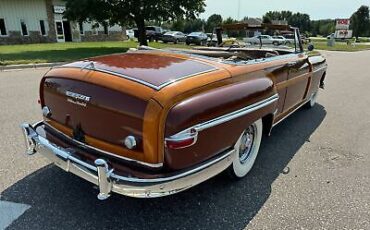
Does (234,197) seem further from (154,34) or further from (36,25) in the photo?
(154,34)

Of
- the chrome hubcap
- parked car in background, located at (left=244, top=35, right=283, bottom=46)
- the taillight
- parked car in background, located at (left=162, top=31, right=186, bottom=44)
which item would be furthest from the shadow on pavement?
parked car in background, located at (left=162, top=31, right=186, bottom=44)

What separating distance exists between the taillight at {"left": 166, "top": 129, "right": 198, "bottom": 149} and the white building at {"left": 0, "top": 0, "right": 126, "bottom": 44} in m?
26.0

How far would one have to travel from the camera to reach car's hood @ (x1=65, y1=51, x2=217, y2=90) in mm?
2412

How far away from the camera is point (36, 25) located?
2917 centimetres

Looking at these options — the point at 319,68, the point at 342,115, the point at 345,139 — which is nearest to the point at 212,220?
the point at 345,139

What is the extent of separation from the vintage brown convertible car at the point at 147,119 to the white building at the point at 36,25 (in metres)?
25.1

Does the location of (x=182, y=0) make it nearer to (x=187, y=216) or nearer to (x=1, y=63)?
(x=1, y=63)

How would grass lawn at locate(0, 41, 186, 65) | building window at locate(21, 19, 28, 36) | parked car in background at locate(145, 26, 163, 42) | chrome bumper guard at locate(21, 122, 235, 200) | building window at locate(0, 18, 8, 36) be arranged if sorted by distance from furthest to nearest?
1. parked car in background at locate(145, 26, 163, 42)
2. building window at locate(21, 19, 28, 36)
3. building window at locate(0, 18, 8, 36)
4. grass lawn at locate(0, 41, 186, 65)
5. chrome bumper guard at locate(21, 122, 235, 200)

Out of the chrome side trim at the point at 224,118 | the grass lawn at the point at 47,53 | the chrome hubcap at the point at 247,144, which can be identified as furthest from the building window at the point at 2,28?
the chrome side trim at the point at 224,118

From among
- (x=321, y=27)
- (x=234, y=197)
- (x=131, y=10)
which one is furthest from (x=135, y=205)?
(x=321, y=27)

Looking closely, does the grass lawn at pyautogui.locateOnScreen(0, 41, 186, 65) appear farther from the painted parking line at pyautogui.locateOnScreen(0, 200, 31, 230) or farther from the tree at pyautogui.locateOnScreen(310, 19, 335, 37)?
the tree at pyautogui.locateOnScreen(310, 19, 335, 37)

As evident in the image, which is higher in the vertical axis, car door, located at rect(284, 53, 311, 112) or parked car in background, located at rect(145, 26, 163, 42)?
car door, located at rect(284, 53, 311, 112)

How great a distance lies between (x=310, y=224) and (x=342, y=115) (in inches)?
158

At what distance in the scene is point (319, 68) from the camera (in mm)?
5609
